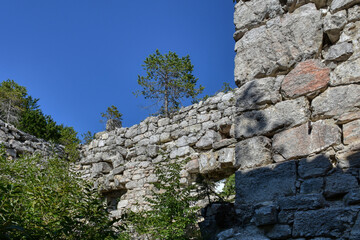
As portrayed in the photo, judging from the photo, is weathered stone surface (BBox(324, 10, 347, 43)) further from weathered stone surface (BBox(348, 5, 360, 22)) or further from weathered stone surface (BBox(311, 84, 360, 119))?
weathered stone surface (BBox(311, 84, 360, 119))

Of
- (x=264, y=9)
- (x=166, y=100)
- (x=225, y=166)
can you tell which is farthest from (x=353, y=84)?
(x=166, y=100)

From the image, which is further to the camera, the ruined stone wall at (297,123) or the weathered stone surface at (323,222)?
the ruined stone wall at (297,123)

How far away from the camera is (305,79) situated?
2082 mm

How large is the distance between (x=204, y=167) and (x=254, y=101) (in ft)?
12.3

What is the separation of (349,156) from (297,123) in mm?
374

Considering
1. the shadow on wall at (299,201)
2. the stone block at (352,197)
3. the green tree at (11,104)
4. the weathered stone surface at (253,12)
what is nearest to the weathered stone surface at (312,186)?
the shadow on wall at (299,201)

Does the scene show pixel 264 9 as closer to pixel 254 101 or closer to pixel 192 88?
pixel 254 101

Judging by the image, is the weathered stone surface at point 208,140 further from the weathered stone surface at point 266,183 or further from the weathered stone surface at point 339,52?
the weathered stone surface at point 339,52

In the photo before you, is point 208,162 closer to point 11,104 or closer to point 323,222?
point 323,222

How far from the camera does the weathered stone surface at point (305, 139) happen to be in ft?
6.07

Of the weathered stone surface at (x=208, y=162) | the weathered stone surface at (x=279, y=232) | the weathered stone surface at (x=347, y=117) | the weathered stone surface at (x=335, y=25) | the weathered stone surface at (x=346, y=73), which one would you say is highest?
the weathered stone surface at (x=208, y=162)

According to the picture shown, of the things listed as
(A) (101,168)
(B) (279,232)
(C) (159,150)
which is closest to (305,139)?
(B) (279,232)

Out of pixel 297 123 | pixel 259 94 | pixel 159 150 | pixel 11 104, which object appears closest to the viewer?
pixel 297 123

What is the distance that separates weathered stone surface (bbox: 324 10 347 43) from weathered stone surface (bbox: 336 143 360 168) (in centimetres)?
77
